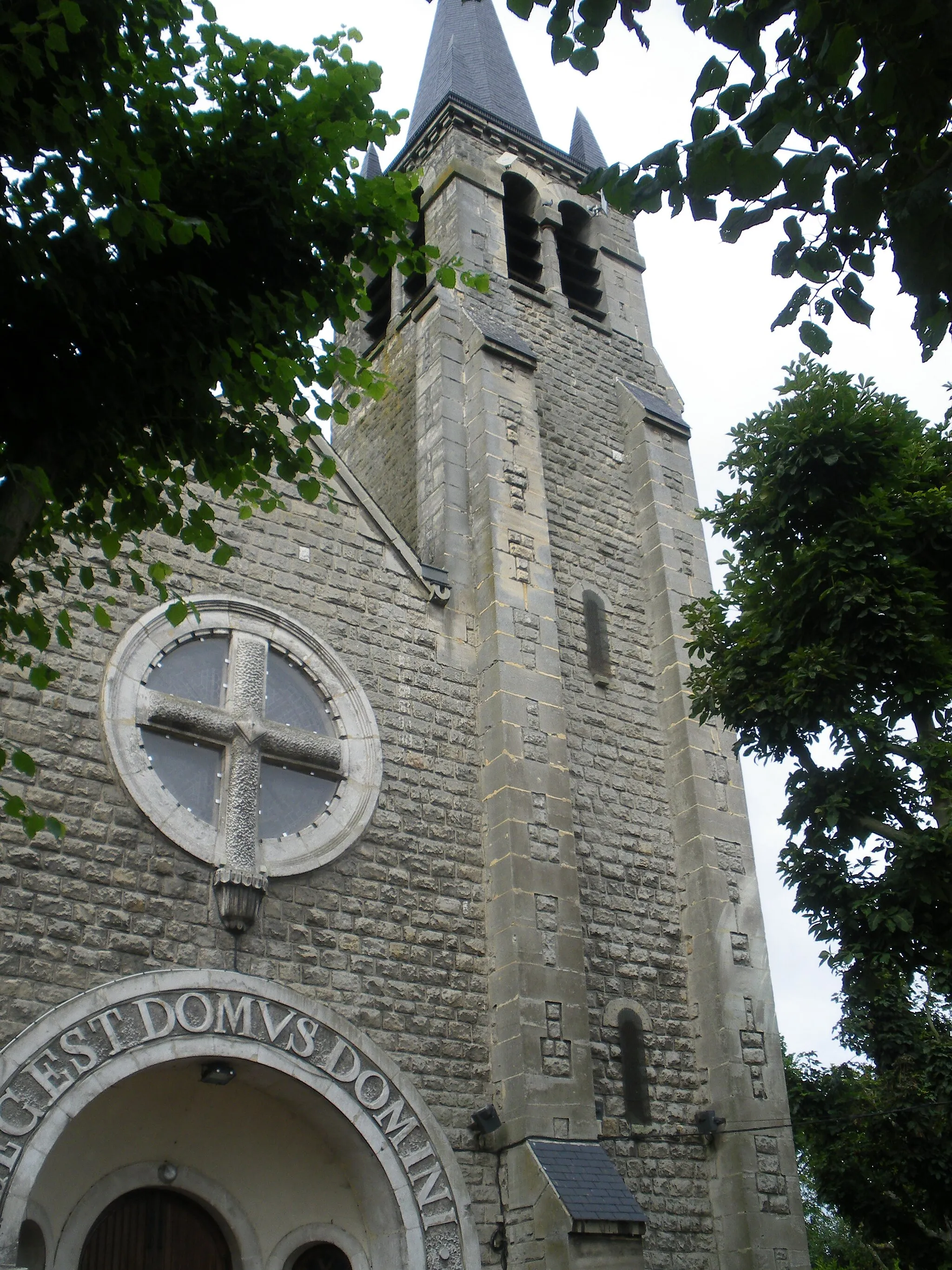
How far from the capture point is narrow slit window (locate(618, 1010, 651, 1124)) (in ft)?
36.3

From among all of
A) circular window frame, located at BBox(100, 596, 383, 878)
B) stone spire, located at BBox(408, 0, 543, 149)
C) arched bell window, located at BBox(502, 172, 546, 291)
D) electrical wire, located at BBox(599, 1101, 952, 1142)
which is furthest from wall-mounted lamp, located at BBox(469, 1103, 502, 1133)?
stone spire, located at BBox(408, 0, 543, 149)

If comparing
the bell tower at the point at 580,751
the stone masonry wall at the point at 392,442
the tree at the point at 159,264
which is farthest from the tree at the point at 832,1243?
the tree at the point at 159,264

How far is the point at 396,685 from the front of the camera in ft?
38.4

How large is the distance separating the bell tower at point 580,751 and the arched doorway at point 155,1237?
206cm

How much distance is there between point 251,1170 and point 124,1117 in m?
1.15

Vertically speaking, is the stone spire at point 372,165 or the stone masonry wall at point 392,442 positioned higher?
the stone spire at point 372,165

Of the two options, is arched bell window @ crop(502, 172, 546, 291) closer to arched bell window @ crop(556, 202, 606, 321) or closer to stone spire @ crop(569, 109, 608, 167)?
arched bell window @ crop(556, 202, 606, 321)

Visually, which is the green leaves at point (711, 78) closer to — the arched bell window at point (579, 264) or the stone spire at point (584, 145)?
the arched bell window at point (579, 264)

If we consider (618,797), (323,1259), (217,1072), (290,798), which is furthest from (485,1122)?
(618,797)

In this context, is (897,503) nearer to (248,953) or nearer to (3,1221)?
(248,953)

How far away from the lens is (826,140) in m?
5.13

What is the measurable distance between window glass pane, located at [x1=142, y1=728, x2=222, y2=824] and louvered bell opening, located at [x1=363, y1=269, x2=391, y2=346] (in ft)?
30.1

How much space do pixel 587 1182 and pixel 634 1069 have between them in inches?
68.2

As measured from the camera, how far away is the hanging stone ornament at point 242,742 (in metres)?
9.73
